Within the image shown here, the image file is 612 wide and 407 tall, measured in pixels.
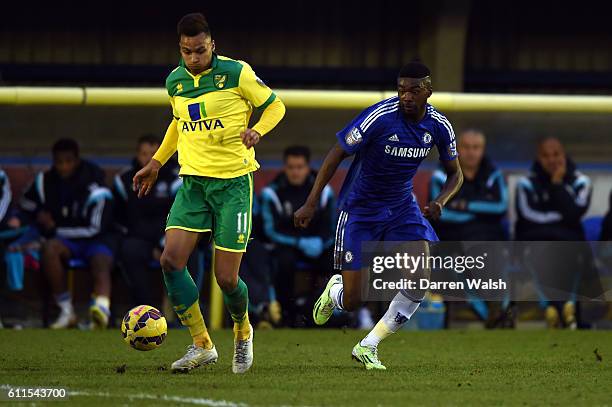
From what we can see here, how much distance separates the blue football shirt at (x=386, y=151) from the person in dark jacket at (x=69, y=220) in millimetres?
3712

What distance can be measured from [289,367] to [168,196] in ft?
12.6

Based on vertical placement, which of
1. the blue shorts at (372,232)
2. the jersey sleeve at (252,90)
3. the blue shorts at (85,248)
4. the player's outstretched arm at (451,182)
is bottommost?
the blue shorts at (85,248)

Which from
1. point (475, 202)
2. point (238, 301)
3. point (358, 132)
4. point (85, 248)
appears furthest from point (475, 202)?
point (238, 301)

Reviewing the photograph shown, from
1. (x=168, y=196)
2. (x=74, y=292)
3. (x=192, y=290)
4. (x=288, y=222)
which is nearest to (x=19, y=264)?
(x=74, y=292)

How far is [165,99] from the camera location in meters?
12.4

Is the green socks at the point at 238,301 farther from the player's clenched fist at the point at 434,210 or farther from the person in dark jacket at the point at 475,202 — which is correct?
the person in dark jacket at the point at 475,202

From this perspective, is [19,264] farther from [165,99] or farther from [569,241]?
[569,241]

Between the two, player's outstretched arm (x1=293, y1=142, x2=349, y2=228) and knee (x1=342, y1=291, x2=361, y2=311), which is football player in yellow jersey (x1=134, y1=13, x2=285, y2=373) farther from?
knee (x1=342, y1=291, x2=361, y2=311)

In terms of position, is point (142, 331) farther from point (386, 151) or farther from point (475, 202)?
point (475, 202)

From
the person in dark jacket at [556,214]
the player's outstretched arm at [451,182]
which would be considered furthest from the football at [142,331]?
the person in dark jacket at [556,214]

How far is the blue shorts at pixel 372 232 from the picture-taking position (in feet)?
28.4

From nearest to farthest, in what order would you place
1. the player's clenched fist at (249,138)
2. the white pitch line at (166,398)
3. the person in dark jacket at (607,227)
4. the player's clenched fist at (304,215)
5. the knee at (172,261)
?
the white pitch line at (166,398)
the player's clenched fist at (249,138)
the knee at (172,261)
the player's clenched fist at (304,215)
the person in dark jacket at (607,227)

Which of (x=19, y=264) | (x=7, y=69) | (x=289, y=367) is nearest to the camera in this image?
(x=289, y=367)

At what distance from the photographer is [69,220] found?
1196 cm
